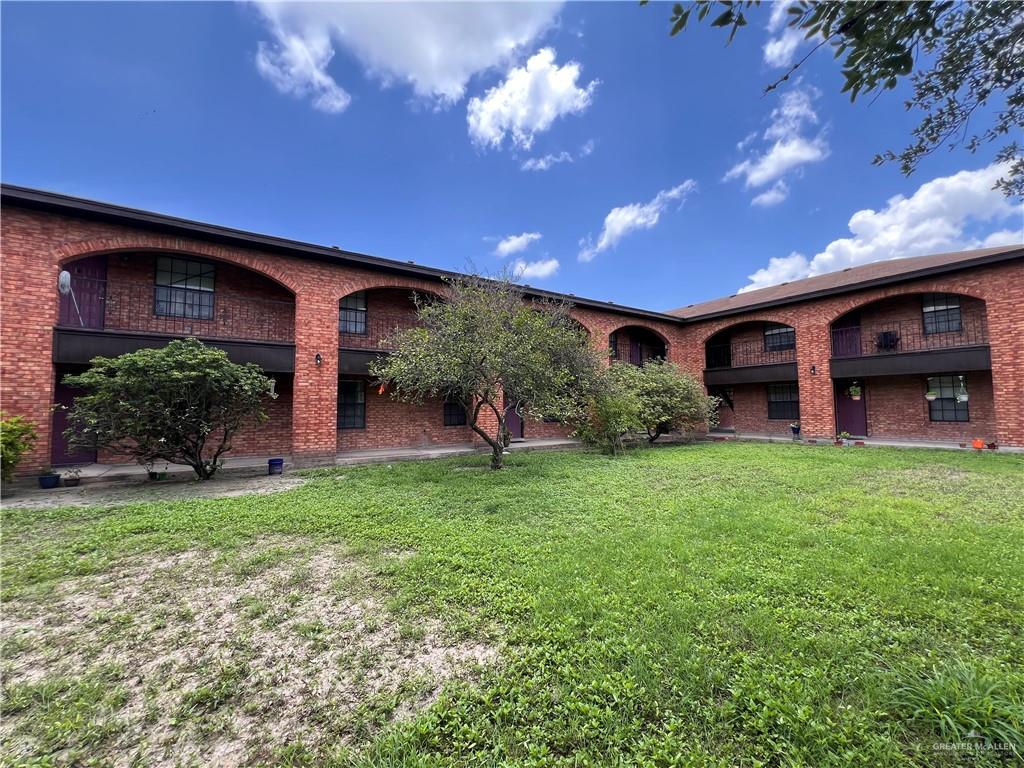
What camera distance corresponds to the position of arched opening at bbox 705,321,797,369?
57.0 feet

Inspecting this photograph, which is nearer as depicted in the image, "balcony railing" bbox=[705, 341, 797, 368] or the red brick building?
the red brick building

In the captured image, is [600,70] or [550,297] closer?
[600,70]

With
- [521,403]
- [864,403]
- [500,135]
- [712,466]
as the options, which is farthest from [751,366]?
[500,135]

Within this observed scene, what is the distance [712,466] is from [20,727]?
1068 cm

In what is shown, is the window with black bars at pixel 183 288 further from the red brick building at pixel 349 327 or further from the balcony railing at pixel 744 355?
the balcony railing at pixel 744 355

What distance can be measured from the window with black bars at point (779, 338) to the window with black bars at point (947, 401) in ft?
15.1

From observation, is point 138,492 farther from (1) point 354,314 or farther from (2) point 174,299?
(1) point 354,314

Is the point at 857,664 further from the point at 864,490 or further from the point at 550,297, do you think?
the point at 550,297

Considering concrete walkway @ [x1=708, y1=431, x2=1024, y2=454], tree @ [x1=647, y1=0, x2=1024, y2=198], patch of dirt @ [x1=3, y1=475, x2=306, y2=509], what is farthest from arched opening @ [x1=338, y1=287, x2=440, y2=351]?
concrete walkway @ [x1=708, y1=431, x2=1024, y2=454]

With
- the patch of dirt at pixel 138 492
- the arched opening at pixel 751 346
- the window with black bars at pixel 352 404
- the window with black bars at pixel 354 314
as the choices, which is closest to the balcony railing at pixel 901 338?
the arched opening at pixel 751 346

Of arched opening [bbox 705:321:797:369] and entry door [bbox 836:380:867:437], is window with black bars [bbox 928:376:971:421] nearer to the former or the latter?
entry door [bbox 836:380:867:437]

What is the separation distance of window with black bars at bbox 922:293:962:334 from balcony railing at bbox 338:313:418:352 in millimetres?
18458

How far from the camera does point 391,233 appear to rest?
17312 mm

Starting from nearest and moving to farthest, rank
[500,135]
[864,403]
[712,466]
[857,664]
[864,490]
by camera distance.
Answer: [857,664], [864,490], [712,466], [500,135], [864,403]
